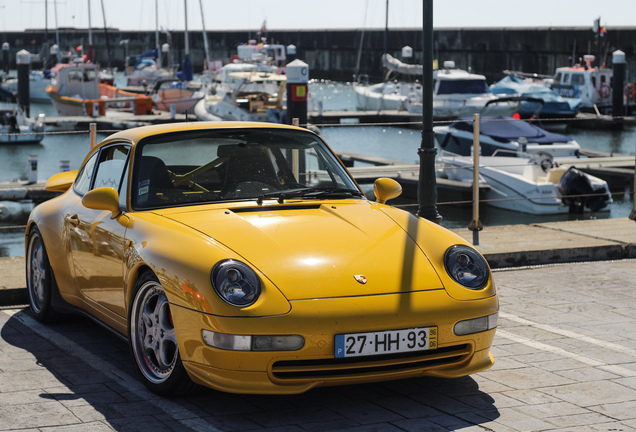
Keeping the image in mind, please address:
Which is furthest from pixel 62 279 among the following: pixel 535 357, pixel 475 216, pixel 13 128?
pixel 13 128

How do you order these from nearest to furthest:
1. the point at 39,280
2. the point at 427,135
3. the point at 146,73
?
the point at 39,280, the point at 427,135, the point at 146,73

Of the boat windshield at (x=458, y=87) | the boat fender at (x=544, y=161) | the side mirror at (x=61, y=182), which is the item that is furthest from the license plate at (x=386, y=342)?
the boat windshield at (x=458, y=87)

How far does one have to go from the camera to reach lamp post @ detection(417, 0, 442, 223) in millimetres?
9180

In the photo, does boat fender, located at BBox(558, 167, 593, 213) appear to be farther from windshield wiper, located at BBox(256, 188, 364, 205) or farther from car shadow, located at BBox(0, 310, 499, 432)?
car shadow, located at BBox(0, 310, 499, 432)

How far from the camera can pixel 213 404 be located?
468cm

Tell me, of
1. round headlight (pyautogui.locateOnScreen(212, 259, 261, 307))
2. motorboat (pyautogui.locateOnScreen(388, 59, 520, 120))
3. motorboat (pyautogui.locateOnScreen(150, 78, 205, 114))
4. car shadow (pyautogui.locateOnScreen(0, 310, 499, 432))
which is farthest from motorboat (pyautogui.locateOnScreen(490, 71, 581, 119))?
round headlight (pyautogui.locateOnScreen(212, 259, 261, 307))

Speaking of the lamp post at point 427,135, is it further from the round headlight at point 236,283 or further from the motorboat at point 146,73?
the motorboat at point 146,73

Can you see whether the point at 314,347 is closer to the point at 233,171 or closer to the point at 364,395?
the point at 364,395

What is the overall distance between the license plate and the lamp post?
475 cm

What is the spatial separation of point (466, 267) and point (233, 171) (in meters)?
1.63

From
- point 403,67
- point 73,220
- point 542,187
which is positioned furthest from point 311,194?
point 403,67

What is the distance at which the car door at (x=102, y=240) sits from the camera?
5.30 m

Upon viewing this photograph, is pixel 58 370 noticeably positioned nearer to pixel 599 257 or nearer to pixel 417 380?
pixel 417 380

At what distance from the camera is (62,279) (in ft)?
20.3
